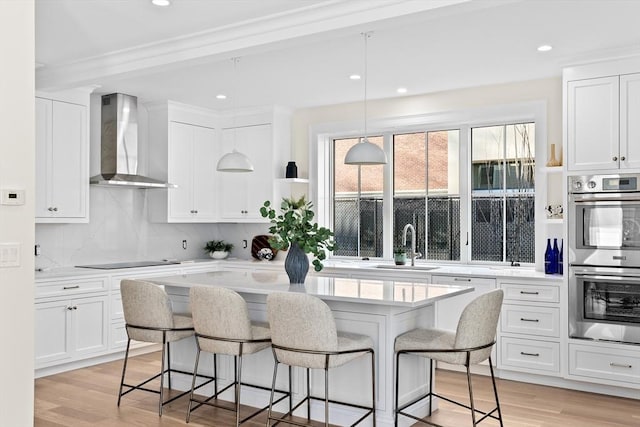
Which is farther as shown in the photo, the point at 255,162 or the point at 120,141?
the point at 255,162

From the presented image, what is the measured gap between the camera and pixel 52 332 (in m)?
5.00

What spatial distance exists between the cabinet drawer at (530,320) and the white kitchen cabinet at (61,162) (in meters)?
4.02

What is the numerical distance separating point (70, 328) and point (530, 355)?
3.97 m

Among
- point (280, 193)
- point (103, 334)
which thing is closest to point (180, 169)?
point (280, 193)

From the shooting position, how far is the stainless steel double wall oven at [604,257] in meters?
4.40

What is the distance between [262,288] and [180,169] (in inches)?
124

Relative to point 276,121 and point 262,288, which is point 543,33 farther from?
point 276,121

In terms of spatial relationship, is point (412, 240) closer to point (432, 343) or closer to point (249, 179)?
point (249, 179)

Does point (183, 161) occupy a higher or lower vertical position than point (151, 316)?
higher

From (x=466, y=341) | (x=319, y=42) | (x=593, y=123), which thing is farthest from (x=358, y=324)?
(x=593, y=123)

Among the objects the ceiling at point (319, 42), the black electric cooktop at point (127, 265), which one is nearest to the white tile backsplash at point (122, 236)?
the black electric cooktop at point (127, 265)

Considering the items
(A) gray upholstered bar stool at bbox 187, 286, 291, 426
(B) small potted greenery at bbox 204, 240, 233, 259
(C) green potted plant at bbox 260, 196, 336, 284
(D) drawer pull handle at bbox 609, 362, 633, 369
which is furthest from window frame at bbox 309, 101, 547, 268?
(A) gray upholstered bar stool at bbox 187, 286, 291, 426

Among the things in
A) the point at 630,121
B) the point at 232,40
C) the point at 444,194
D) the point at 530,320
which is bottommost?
the point at 530,320

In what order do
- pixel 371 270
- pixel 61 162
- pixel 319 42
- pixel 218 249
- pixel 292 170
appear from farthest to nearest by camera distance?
pixel 218 249 < pixel 292 170 < pixel 371 270 < pixel 61 162 < pixel 319 42
